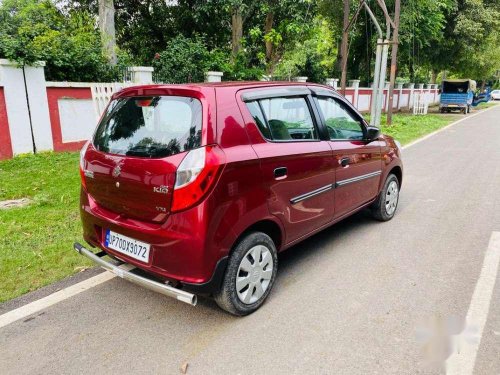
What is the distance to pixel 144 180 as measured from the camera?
→ 285cm

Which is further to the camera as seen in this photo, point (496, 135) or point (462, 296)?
point (496, 135)

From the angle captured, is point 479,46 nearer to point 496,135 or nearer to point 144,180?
point 496,135

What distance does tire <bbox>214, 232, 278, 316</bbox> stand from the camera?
2963 millimetres

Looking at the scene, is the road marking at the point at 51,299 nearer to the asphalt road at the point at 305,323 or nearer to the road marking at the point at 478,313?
the asphalt road at the point at 305,323

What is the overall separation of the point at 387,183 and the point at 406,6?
19793 mm

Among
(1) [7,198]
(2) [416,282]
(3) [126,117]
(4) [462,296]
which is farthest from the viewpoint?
(1) [7,198]

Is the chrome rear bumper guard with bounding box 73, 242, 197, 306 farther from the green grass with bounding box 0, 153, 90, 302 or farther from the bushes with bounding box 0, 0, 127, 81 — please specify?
the bushes with bounding box 0, 0, 127, 81

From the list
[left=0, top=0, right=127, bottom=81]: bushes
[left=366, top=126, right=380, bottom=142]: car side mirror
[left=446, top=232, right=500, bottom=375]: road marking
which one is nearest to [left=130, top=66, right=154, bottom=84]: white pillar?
[left=0, top=0, right=127, bottom=81]: bushes

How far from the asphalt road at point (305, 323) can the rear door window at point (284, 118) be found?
51.7 inches

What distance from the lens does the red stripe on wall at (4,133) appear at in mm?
8165

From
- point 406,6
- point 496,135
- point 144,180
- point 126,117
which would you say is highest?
point 406,6

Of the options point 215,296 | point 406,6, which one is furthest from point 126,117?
point 406,6

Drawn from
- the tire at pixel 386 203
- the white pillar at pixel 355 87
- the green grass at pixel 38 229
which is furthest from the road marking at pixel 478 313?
the white pillar at pixel 355 87

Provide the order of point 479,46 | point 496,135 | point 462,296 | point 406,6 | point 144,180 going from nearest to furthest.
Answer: point 144,180
point 462,296
point 496,135
point 406,6
point 479,46
